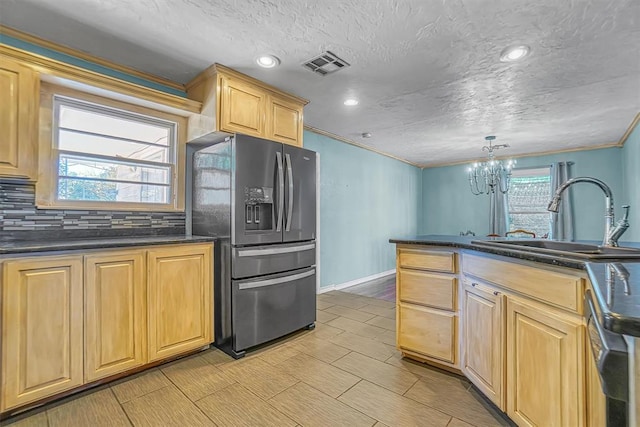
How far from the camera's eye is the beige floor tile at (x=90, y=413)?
1.60 metres

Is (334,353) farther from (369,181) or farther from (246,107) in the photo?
(369,181)

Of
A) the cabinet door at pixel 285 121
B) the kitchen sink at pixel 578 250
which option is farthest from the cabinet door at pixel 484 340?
the cabinet door at pixel 285 121

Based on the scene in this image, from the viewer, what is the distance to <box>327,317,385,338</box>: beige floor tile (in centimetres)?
288

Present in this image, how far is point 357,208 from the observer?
5059mm

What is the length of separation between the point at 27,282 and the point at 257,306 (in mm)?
1442

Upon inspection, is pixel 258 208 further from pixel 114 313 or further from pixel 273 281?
pixel 114 313

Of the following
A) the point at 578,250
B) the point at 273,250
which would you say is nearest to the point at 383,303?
the point at 273,250

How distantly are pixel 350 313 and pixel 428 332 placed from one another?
1.43 meters

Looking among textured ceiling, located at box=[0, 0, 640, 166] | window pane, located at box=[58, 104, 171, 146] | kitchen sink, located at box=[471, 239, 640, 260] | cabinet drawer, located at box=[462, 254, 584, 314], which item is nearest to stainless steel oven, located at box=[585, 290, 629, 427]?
cabinet drawer, located at box=[462, 254, 584, 314]

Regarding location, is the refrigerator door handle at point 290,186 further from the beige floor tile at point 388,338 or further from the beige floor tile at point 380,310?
the beige floor tile at point 380,310

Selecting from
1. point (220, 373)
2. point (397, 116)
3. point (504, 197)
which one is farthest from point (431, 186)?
point (220, 373)

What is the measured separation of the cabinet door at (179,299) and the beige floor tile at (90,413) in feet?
1.16

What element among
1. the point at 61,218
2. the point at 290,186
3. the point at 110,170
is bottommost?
the point at 61,218

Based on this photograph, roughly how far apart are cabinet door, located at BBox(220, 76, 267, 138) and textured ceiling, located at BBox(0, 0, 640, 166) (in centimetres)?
15
